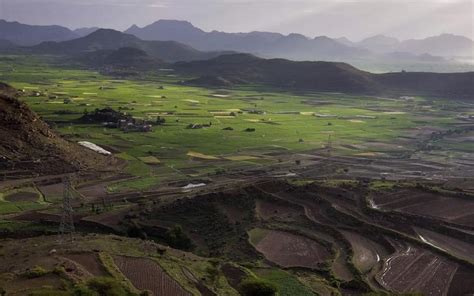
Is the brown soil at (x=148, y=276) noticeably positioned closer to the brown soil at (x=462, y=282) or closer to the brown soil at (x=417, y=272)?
the brown soil at (x=417, y=272)

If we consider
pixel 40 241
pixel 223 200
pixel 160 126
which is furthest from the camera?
pixel 160 126

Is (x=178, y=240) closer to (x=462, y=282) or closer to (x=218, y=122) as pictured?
(x=462, y=282)

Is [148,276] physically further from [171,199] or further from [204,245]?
[171,199]

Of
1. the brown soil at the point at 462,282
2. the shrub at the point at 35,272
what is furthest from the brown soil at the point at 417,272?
the shrub at the point at 35,272

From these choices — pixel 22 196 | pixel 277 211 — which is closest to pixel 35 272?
pixel 277 211

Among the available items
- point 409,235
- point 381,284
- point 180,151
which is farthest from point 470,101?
point 381,284
